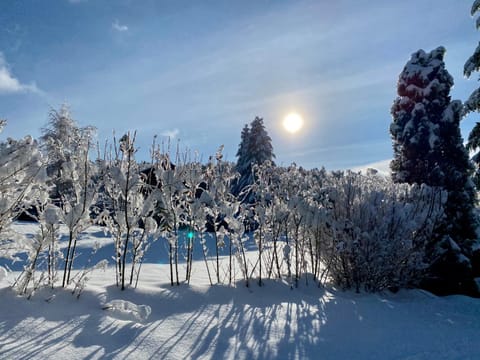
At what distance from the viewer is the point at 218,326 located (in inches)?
149

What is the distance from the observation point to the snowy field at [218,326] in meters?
2.99

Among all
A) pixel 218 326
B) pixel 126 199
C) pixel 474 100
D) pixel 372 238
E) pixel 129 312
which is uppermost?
pixel 474 100

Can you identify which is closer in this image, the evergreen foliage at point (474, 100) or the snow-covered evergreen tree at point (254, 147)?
the evergreen foliage at point (474, 100)

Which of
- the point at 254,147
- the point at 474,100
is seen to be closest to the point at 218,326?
the point at 474,100

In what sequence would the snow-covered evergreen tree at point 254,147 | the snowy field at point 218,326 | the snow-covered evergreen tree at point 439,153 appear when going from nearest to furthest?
the snowy field at point 218,326 < the snow-covered evergreen tree at point 439,153 < the snow-covered evergreen tree at point 254,147

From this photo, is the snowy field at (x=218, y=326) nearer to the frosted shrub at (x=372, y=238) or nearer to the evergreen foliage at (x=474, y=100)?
the frosted shrub at (x=372, y=238)

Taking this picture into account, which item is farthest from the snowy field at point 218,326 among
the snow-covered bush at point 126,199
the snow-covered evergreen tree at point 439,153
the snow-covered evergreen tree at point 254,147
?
the snow-covered evergreen tree at point 254,147

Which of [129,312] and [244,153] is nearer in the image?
[129,312]

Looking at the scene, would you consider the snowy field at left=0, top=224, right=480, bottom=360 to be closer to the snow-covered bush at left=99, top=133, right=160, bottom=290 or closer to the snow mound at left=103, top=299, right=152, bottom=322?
the snow mound at left=103, top=299, right=152, bottom=322

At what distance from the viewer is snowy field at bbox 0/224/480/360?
2994mm

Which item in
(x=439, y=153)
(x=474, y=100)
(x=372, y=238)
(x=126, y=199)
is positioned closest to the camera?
(x=126, y=199)

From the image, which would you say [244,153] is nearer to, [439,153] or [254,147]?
[254,147]

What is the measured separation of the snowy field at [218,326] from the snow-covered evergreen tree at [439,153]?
3.88m

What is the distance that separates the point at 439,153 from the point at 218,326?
352 inches
